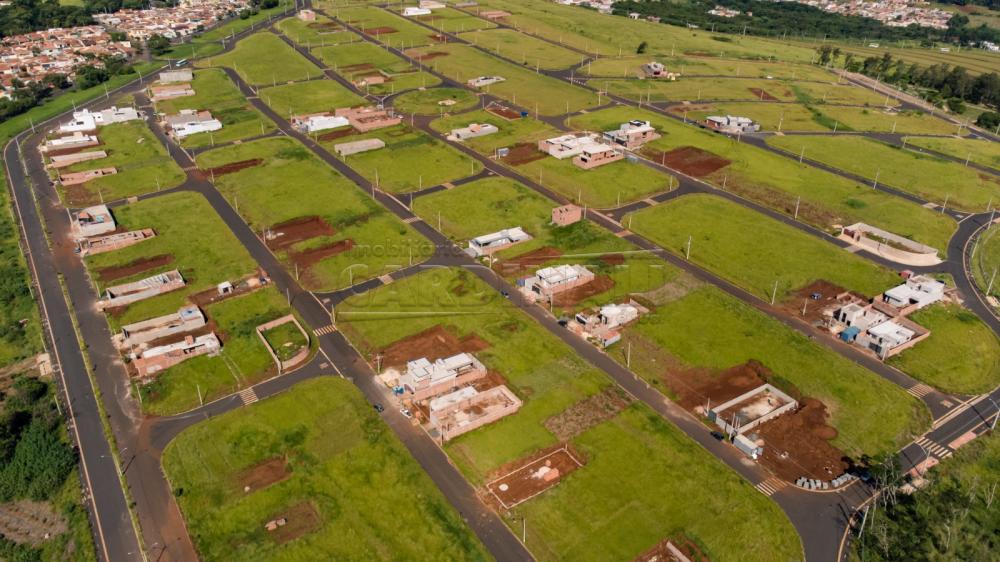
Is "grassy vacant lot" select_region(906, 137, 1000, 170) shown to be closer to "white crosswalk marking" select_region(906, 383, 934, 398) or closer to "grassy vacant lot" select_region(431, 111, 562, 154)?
"grassy vacant lot" select_region(431, 111, 562, 154)

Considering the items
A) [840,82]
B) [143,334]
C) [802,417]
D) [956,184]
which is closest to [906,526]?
[802,417]

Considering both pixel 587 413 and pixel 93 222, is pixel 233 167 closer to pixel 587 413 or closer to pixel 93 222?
pixel 93 222

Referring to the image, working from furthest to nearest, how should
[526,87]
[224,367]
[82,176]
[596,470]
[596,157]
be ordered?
1. [526,87]
2. [596,157]
3. [82,176]
4. [224,367]
5. [596,470]

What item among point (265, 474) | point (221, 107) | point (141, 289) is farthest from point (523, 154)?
point (265, 474)

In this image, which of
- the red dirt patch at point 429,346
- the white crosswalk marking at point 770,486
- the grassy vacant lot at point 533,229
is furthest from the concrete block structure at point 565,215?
the white crosswalk marking at point 770,486

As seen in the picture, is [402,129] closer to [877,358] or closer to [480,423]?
[480,423]
